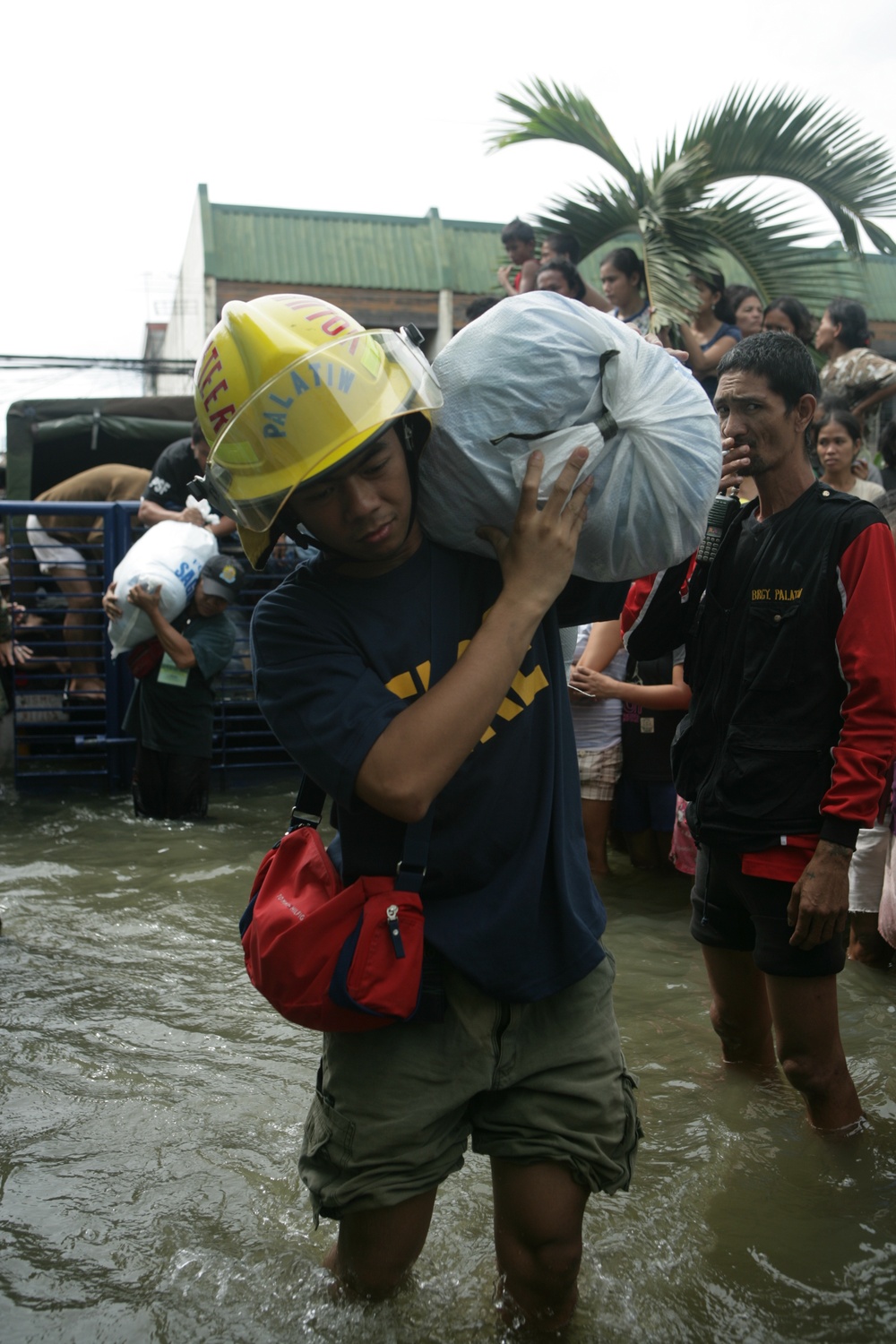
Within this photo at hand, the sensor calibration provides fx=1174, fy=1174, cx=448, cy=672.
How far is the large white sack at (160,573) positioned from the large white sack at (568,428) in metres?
5.05

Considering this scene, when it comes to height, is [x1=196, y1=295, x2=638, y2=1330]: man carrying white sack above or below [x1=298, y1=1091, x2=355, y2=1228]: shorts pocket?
above

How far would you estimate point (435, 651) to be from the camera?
206 centimetres

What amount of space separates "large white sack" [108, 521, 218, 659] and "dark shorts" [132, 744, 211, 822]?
728 millimetres

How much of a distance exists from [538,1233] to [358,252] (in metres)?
20.0

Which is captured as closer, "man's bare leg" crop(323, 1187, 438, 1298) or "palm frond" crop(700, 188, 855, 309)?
"man's bare leg" crop(323, 1187, 438, 1298)

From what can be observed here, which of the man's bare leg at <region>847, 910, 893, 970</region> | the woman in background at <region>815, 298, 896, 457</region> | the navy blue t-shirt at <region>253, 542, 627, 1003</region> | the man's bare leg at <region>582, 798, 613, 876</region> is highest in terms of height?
the woman in background at <region>815, 298, 896, 457</region>

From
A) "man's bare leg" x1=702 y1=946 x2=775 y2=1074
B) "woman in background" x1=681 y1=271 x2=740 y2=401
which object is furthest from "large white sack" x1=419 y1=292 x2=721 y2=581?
"woman in background" x1=681 y1=271 x2=740 y2=401

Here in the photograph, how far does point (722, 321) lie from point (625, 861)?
129 inches

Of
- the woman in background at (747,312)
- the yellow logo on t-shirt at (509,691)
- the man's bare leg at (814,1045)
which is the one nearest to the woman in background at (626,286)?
the woman in background at (747,312)

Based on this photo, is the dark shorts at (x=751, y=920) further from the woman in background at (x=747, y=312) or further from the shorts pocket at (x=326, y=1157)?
the woman in background at (x=747, y=312)

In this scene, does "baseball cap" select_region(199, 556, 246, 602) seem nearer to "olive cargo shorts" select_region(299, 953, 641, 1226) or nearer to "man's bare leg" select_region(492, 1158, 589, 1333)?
"olive cargo shorts" select_region(299, 953, 641, 1226)

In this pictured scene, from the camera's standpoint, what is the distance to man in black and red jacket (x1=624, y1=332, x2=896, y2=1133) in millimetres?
2707

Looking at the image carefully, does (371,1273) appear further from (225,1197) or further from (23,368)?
(23,368)

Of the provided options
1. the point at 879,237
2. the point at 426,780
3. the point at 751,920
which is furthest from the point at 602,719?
the point at 879,237
